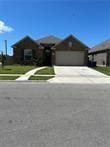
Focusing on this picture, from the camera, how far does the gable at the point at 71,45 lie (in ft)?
132

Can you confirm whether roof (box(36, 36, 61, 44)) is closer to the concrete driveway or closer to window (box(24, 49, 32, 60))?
window (box(24, 49, 32, 60))

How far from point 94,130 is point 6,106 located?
3.40m

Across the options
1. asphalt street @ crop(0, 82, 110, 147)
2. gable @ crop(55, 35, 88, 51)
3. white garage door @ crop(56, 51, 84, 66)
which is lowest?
asphalt street @ crop(0, 82, 110, 147)

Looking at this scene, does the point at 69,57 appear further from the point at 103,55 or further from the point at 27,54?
the point at 27,54

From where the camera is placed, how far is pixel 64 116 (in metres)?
7.03

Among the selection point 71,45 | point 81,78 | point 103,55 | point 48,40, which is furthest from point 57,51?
point 81,78

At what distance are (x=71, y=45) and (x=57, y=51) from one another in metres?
2.31

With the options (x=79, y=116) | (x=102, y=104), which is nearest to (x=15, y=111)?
(x=79, y=116)

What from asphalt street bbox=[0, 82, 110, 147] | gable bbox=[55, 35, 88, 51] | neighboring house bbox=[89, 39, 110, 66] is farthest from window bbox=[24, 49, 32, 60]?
asphalt street bbox=[0, 82, 110, 147]

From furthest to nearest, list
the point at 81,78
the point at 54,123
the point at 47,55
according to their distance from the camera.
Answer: the point at 47,55, the point at 81,78, the point at 54,123

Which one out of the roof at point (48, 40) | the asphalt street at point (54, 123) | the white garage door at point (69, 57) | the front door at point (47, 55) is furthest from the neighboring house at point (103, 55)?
the asphalt street at point (54, 123)

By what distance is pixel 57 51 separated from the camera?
4047 cm

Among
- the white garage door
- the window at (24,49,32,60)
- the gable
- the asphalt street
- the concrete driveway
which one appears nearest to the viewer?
the asphalt street

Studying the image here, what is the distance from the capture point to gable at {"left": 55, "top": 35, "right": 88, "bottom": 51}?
1588 inches
